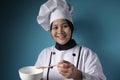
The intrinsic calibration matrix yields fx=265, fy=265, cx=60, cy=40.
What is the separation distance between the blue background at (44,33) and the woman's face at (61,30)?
0.25 meters

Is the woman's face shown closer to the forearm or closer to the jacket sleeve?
the jacket sleeve

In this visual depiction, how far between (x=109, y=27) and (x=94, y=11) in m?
0.13

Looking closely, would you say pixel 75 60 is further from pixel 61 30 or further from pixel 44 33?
pixel 44 33

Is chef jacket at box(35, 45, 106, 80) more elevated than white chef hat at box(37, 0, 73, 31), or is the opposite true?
white chef hat at box(37, 0, 73, 31)

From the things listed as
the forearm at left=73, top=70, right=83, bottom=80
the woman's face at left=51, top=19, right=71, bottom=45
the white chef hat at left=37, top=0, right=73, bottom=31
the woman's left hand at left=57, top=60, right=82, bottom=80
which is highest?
the white chef hat at left=37, top=0, right=73, bottom=31

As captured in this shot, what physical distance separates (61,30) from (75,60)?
0.17m

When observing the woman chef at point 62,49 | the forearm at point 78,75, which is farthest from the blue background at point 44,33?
the forearm at point 78,75

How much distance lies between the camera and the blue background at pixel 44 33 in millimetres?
1535

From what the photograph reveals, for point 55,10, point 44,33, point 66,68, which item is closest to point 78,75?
point 66,68

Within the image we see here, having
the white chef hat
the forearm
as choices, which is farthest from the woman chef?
the forearm

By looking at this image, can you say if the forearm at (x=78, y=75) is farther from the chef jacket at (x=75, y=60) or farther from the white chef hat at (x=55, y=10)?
the white chef hat at (x=55, y=10)

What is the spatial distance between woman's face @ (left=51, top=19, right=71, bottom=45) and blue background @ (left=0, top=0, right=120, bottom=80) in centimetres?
25

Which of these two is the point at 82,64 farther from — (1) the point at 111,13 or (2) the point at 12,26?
(2) the point at 12,26

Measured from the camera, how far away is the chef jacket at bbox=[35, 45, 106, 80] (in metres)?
1.29
